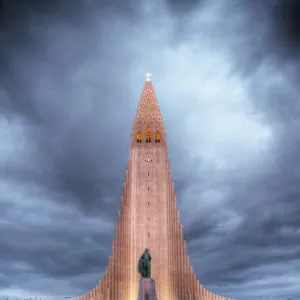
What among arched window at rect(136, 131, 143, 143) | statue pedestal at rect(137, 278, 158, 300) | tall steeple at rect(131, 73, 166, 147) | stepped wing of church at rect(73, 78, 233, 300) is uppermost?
tall steeple at rect(131, 73, 166, 147)

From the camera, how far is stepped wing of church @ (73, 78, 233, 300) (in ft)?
169

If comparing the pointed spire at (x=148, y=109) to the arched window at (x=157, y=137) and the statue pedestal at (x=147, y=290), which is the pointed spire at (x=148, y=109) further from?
the statue pedestal at (x=147, y=290)

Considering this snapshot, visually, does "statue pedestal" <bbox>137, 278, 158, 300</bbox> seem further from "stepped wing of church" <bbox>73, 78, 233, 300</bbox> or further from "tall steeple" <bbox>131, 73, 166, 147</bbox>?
"tall steeple" <bbox>131, 73, 166, 147</bbox>

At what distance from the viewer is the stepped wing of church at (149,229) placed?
51.4 m

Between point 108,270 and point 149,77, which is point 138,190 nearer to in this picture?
point 108,270

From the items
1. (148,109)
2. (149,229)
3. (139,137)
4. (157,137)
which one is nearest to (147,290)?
(149,229)

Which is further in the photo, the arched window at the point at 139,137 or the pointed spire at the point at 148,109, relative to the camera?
the pointed spire at the point at 148,109

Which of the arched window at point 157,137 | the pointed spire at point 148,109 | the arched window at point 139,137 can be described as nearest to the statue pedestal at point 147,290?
the arched window at point 139,137

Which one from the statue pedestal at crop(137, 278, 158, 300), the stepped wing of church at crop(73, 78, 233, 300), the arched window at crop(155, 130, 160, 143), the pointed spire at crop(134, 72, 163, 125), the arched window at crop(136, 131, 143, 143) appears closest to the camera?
the statue pedestal at crop(137, 278, 158, 300)

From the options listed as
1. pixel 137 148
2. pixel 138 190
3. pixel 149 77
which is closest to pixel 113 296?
pixel 138 190

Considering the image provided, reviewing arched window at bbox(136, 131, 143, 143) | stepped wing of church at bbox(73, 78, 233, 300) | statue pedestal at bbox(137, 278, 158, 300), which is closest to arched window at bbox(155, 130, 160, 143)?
stepped wing of church at bbox(73, 78, 233, 300)

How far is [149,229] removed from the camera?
53969 mm

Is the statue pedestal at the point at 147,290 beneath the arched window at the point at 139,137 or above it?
beneath

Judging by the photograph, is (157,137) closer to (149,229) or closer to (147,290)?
(149,229)
